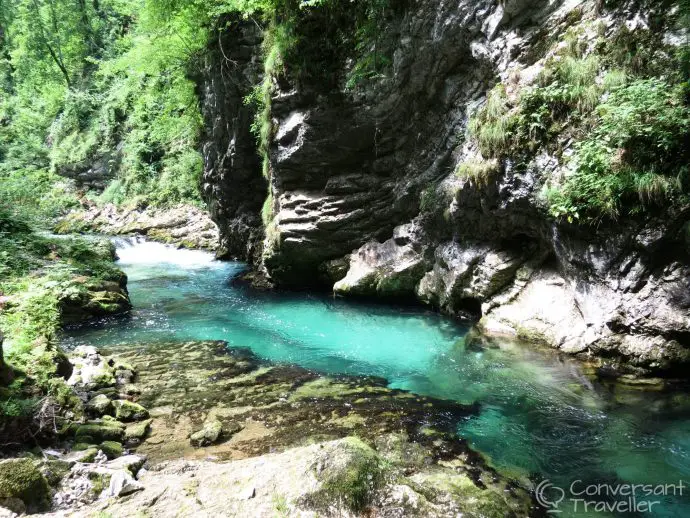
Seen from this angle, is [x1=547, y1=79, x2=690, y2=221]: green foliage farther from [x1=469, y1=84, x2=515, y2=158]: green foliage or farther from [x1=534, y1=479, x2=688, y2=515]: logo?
[x1=534, y1=479, x2=688, y2=515]: logo

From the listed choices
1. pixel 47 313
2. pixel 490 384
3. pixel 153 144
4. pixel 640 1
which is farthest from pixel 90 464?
pixel 153 144

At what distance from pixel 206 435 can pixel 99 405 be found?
69.7 inches

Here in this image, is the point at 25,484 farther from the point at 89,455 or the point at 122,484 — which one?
the point at 89,455

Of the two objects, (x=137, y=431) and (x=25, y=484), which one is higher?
(x=25, y=484)

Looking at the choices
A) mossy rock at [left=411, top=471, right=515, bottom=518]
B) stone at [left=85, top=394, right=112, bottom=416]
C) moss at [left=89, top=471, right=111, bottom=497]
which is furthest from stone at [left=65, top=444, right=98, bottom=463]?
Answer: mossy rock at [left=411, top=471, right=515, bottom=518]

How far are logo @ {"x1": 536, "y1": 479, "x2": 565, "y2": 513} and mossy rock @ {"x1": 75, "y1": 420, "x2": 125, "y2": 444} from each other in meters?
4.93

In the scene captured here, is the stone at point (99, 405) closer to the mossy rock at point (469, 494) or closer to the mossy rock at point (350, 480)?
the mossy rock at point (350, 480)

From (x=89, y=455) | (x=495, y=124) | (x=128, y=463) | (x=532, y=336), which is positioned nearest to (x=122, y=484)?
(x=128, y=463)

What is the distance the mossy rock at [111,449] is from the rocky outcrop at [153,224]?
16860mm

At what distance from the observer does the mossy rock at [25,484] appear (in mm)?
3363

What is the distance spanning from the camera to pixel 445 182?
10391 mm

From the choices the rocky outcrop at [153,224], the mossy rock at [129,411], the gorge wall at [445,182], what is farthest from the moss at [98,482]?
the rocky outcrop at [153,224]

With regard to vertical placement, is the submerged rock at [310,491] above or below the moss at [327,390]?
above

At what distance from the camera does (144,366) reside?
26.3ft
